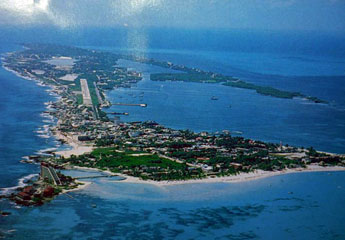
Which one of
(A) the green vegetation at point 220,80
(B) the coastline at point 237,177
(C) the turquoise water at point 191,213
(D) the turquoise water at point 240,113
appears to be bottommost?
(C) the turquoise water at point 191,213

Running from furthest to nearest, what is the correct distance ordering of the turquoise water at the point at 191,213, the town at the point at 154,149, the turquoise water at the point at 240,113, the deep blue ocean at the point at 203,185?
the turquoise water at the point at 240,113 < the town at the point at 154,149 < the deep blue ocean at the point at 203,185 < the turquoise water at the point at 191,213

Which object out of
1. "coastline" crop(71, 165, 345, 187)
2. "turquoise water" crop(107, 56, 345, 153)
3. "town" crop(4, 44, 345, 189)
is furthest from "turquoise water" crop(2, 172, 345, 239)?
"turquoise water" crop(107, 56, 345, 153)

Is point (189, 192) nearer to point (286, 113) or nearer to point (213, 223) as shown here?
point (213, 223)

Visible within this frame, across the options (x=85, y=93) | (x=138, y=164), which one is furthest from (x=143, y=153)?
(x=85, y=93)

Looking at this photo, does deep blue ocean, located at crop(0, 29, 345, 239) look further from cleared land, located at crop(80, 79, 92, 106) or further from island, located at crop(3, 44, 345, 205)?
cleared land, located at crop(80, 79, 92, 106)

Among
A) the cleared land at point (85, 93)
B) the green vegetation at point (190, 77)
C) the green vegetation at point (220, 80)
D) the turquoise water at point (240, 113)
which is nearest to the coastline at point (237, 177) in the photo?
the turquoise water at point (240, 113)

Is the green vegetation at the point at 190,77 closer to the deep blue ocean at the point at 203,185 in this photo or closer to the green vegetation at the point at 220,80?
the green vegetation at the point at 220,80

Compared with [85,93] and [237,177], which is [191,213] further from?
[85,93]

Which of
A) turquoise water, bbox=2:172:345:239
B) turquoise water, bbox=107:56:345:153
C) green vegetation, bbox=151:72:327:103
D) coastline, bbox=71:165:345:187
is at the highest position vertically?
green vegetation, bbox=151:72:327:103

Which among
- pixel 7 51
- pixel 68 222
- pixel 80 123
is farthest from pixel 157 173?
pixel 7 51
